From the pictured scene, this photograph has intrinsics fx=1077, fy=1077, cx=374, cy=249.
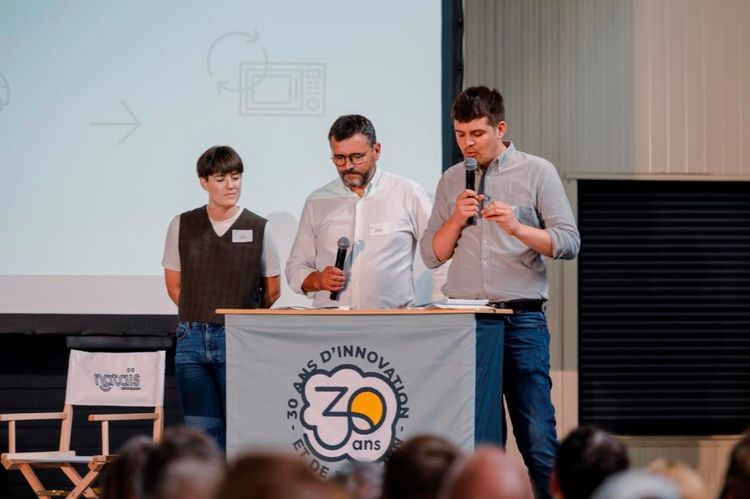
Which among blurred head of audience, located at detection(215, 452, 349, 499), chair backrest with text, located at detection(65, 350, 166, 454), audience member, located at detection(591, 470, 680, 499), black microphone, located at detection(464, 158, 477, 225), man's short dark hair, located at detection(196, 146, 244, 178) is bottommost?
chair backrest with text, located at detection(65, 350, 166, 454)

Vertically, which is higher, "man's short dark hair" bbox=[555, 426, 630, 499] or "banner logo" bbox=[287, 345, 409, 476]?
"man's short dark hair" bbox=[555, 426, 630, 499]

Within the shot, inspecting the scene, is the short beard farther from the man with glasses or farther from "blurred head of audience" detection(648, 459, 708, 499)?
"blurred head of audience" detection(648, 459, 708, 499)

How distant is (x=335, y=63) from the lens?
5461 mm

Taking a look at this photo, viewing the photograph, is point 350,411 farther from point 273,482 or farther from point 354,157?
point 273,482

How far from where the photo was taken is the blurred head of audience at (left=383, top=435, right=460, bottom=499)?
4.58 ft

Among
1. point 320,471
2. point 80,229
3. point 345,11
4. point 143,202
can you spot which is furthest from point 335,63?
point 320,471

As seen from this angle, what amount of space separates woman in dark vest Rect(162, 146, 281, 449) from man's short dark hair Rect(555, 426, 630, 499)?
8.76ft

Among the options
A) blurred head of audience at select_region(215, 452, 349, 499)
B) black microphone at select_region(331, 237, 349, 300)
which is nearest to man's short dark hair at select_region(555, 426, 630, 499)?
blurred head of audience at select_region(215, 452, 349, 499)

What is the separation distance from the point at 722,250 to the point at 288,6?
300cm

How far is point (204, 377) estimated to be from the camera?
4188mm

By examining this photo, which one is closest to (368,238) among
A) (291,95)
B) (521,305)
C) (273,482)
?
(521,305)

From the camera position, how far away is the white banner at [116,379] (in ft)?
17.3

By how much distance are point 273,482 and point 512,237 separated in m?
2.95

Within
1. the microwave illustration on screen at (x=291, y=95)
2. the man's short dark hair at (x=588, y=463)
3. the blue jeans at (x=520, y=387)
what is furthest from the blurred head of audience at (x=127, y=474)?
the microwave illustration on screen at (x=291, y=95)
